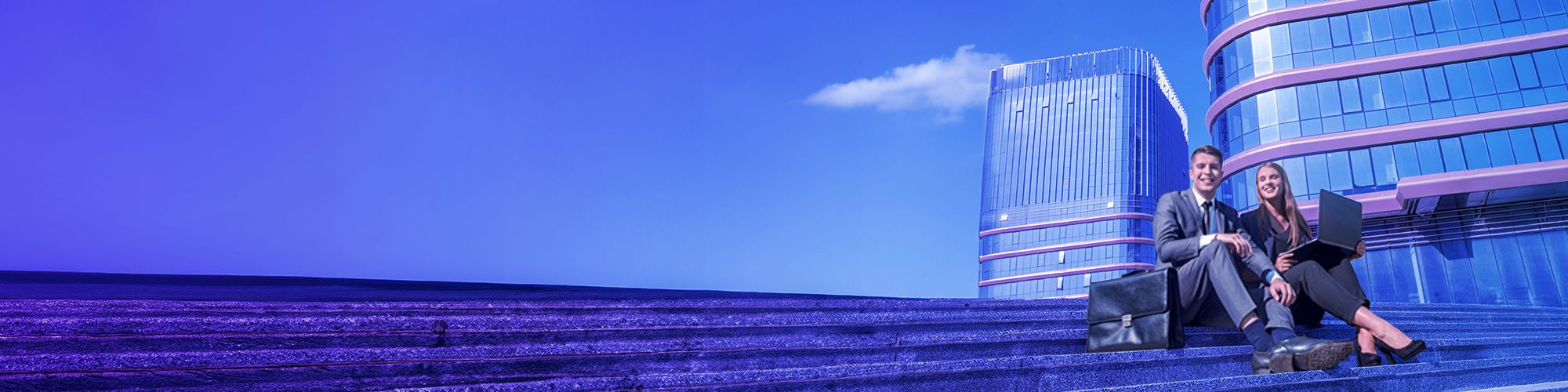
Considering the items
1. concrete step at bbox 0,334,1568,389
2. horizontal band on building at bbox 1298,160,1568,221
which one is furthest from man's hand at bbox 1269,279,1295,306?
horizontal band on building at bbox 1298,160,1568,221

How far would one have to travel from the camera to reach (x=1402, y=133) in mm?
21531

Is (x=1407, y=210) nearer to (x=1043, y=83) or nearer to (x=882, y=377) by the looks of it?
(x=882, y=377)

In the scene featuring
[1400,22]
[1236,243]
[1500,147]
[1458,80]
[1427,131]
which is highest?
[1400,22]

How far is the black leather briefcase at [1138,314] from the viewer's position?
4.17m

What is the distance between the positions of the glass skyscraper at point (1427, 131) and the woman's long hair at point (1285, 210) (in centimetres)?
1931

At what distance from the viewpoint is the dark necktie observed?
15.1 feet

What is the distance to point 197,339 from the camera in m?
3.53

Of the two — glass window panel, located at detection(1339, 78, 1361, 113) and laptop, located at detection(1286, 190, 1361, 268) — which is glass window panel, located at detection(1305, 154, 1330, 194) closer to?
glass window panel, located at detection(1339, 78, 1361, 113)

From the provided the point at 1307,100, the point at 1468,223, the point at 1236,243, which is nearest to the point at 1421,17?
the point at 1307,100

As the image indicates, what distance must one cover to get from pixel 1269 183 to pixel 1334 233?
463 millimetres

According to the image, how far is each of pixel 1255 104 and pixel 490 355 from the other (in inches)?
990

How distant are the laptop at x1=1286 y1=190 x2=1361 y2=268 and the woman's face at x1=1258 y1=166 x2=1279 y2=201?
0.27 metres

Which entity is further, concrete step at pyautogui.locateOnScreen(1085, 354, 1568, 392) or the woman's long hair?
the woman's long hair

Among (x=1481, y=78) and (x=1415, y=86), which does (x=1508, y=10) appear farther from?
(x=1415, y=86)
